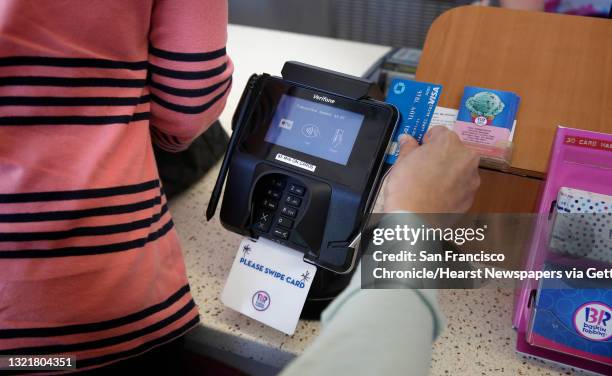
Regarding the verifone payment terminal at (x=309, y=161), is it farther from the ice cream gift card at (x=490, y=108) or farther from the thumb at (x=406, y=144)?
the ice cream gift card at (x=490, y=108)

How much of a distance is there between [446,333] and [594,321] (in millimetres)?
185

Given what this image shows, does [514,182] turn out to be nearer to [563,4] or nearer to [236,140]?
[236,140]

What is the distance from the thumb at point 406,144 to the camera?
23.7 inches

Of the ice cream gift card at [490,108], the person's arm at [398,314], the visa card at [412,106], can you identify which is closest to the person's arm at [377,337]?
the person's arm at [398,314]

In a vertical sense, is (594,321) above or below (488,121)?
below

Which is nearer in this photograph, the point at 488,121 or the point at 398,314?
the point at 398,314

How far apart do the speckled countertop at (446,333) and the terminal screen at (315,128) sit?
25 cm

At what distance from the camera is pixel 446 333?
0.69 m

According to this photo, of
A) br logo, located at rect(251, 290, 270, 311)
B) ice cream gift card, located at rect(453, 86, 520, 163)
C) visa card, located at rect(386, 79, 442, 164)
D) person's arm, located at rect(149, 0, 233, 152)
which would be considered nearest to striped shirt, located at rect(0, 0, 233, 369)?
person's arm, located at rect(149, 0, 233, 152)

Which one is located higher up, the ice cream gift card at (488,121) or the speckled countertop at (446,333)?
the ice cream gift card at (488,121)

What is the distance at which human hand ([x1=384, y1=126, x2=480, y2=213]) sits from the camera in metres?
0.54

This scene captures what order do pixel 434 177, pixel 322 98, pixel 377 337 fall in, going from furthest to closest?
pixel 322 98 → pixel 434 177 → pixel 377 337

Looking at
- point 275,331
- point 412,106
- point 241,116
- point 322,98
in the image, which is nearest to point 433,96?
point 412,106

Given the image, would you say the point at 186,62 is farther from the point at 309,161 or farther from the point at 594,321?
the point at 594,321
